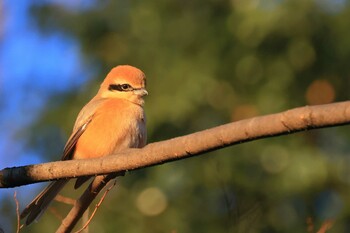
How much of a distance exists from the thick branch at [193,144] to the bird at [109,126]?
108 centimetres

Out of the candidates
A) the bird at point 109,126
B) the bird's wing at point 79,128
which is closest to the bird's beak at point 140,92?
the bird at point 109,126

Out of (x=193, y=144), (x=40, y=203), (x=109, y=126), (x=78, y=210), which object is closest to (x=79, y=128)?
(x=109, y=126)

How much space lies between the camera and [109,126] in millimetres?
5066

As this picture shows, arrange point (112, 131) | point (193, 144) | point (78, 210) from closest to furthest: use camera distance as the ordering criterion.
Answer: point (193, 144) < point (78, 210) < point (112, 131)

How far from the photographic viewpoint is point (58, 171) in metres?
3.63

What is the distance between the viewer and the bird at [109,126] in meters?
4.82

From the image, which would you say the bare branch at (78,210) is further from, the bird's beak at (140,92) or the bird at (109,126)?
the bird's beak at (140,92)

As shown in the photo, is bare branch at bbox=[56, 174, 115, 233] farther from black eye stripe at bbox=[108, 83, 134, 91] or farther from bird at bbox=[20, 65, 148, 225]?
black eye stripe at bbox=[108, 83, 134, 91]

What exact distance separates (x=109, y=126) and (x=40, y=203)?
0.68 meters

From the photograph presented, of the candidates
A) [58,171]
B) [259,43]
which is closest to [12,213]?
[259,43]

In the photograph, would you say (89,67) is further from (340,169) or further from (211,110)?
(340,169)

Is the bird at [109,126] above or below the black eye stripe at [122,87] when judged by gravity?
below

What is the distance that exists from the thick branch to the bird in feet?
3.55

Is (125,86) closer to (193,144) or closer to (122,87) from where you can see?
(122,87)
